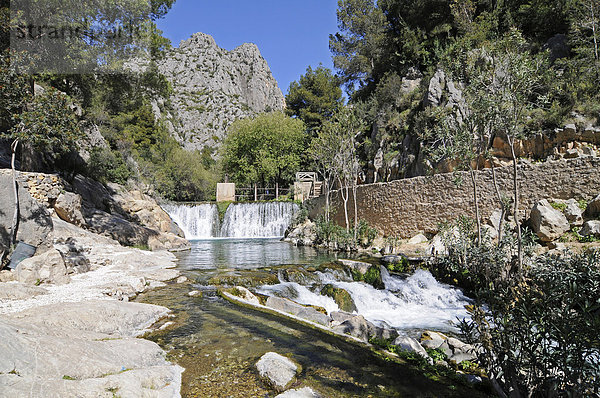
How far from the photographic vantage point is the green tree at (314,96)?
3903 centimetres

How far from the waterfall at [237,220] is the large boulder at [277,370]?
2183 cm

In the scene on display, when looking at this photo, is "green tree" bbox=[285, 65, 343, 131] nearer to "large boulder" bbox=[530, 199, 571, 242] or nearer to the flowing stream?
"large boulder" bbox=[530, 199, 571, 242]

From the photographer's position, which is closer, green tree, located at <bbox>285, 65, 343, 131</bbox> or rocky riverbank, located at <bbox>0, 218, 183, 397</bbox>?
rocky riverbank, located at <bbox>0, 218, 183, 397</bbox>

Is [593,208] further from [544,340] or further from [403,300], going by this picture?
[544,340]

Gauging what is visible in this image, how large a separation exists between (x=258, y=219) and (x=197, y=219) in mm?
5139

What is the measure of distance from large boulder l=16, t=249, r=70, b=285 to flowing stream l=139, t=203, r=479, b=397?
2179 mm

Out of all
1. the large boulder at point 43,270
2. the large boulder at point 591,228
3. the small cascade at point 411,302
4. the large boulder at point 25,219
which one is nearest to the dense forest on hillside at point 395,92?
the large boulder at point 25,219

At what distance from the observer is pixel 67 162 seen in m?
15.5

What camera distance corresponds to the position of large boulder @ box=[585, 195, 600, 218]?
416 inches

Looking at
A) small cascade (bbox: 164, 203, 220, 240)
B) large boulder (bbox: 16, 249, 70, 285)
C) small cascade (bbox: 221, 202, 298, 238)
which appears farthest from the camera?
small cascade (bbox: 221, 202, 298, 238)

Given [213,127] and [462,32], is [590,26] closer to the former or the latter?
[462,32]

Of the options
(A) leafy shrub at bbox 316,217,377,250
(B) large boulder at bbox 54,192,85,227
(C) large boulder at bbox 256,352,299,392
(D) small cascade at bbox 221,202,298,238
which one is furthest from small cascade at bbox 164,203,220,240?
(C) large boulder at bbox 256,352,299,392

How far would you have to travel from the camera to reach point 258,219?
26062mm

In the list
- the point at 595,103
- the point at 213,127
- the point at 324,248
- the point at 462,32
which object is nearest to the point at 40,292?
the point at 324,248
